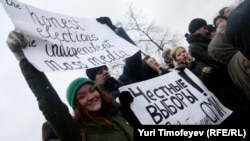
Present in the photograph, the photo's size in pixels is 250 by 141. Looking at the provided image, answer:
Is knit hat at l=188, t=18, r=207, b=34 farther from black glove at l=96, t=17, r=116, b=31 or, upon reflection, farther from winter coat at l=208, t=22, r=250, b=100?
black glove at l=96, t=17, r=116, b=31

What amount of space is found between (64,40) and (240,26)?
1.37m

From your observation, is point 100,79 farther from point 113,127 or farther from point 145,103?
point 113,127

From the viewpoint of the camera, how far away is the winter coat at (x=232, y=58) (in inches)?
124

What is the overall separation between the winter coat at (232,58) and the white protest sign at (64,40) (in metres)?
0.81

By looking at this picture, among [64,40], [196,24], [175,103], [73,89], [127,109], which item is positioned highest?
[64,40]

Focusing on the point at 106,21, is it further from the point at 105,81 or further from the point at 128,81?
the point at 128,81

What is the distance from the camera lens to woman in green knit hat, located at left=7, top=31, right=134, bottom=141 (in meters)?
2.31

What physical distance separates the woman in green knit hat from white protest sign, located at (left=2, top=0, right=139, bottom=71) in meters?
0.09

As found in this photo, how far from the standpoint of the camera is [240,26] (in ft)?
7.40

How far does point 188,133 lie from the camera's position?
2.40 meters

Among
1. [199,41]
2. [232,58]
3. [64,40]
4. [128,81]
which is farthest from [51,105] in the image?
[199,41]

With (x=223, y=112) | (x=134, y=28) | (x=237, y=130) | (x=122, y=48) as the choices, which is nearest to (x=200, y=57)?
(x=223, y=112)

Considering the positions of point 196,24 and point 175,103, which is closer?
point 175,103

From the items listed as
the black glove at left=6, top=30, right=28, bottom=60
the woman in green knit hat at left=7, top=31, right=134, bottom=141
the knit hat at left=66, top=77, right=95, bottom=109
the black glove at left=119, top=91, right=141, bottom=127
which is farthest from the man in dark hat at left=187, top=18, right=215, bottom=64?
the black glove at left=6, top=30, right=28, bottom=60
